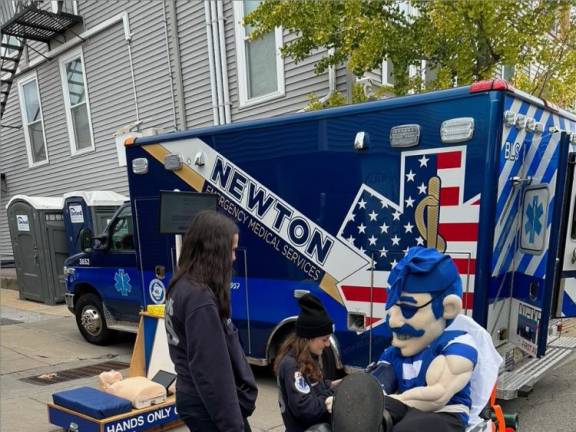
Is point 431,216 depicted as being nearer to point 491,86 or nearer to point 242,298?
point 491,86

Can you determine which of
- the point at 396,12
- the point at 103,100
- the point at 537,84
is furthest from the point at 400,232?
the point at 103,100

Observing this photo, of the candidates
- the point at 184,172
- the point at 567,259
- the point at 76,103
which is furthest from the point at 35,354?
the point at 76,103

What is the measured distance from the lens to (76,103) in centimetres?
1281

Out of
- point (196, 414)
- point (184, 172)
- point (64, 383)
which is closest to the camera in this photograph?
point (196, 414)

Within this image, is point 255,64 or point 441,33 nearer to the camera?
point 441,33

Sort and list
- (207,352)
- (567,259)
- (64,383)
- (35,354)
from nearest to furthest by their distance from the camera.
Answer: (207,352)
(567,259)
(64,383)
(35,354)

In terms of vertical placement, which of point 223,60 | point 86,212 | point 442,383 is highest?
point 223,60

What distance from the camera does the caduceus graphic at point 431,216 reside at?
3734 millimetres

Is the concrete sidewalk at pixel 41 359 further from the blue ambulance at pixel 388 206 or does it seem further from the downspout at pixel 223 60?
the downspout at pixel 223 60

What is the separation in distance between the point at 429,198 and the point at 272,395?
260cm

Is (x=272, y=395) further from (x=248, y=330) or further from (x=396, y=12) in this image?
(x=396, y=12)

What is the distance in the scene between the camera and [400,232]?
3.93m

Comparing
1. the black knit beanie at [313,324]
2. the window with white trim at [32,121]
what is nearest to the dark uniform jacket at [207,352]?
the black knit beanie at [313,324]

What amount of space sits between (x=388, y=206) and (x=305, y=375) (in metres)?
1.86
